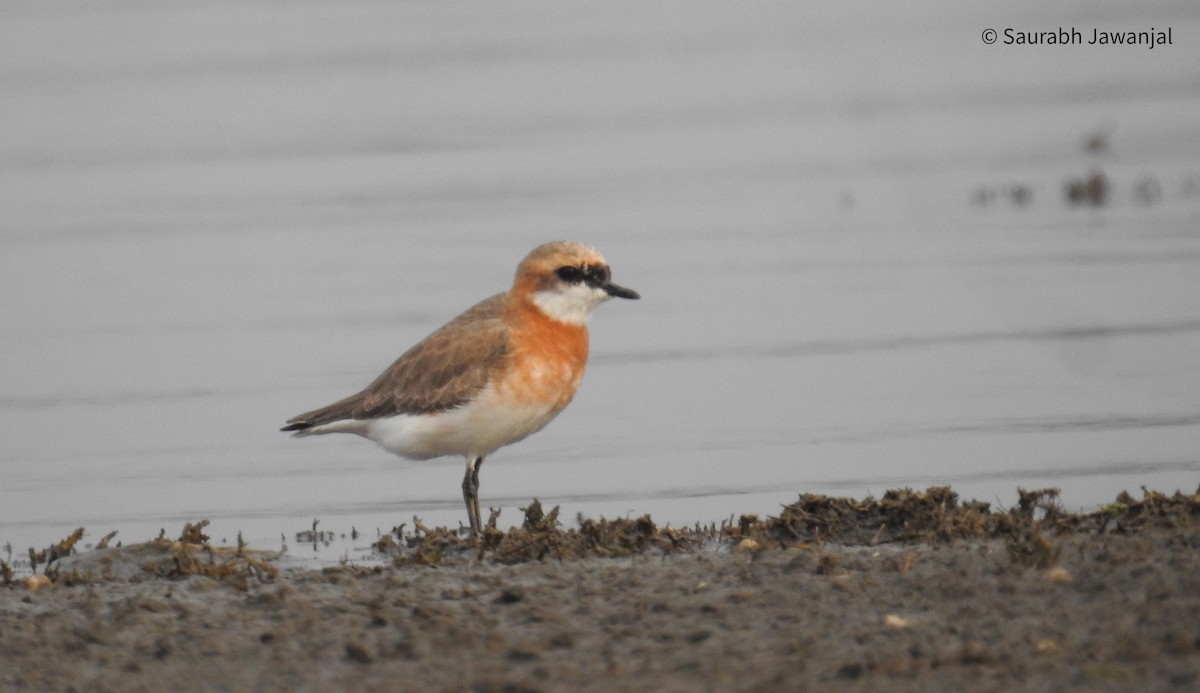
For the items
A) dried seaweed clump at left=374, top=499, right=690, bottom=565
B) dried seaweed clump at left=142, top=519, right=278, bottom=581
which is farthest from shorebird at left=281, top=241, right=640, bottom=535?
dried seaweed clump at left=142, top=519, right=278, bottom=581

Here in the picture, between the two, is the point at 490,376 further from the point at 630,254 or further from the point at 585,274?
the point at 630,254

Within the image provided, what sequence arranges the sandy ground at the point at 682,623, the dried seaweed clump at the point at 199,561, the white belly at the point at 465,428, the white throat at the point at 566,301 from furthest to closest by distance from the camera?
the white throat at the point at 566,301
the white belly at the point at 465,428
the dried seaweed clump at the point at 199,561
the sandy ground at the point at 682,623

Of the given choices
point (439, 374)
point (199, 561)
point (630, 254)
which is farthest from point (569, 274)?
point (630, 254)

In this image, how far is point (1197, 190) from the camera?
59.5 ft

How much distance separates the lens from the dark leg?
962 cm

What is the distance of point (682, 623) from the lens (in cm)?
672

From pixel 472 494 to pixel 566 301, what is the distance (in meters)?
1.22

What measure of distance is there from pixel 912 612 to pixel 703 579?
1.07 metres

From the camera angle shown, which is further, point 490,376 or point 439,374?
point 439,374

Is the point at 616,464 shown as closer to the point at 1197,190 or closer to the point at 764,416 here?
the point at 764,416

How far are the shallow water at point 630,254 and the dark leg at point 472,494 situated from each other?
Result: 601 mm

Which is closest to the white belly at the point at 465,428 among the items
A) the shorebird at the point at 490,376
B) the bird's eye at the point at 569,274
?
the shorebird at the point at 490,376

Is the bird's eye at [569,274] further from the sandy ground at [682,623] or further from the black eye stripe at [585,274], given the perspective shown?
the sandy ground at [682,623]

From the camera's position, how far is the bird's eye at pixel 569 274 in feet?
33.5
